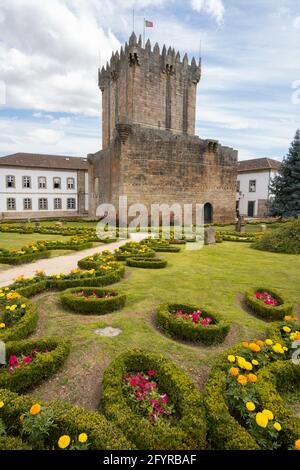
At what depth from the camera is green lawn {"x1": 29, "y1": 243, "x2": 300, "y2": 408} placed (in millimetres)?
3773

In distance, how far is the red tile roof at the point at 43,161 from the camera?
3856 centimetres

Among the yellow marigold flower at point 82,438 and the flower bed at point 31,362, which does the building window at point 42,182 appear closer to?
the flower bed at point 31,362

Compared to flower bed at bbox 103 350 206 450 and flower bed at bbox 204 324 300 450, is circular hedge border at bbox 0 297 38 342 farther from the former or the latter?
flower bed at bbox 204 324 300 450

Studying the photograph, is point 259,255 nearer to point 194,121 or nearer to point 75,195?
point 194,121

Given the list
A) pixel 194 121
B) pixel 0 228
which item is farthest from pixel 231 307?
pixel 194 121

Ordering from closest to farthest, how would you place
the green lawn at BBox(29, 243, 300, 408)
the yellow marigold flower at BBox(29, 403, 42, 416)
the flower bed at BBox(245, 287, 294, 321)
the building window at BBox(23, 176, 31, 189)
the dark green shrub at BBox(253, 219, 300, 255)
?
the yellow marigold flower at BBox(29, 403, 42, 416)
the green lawn at BBox(29, 243, 300, 408)
the flower bed at BBox(245, 287, 294, 321)
the dark green shrub at BBox(253, 219, 300, 255)
the building window at BBox(23, 176, 31, 189)

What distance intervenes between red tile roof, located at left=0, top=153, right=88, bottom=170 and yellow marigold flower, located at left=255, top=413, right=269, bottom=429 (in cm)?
4161

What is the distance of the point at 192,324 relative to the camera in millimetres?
Answer: 4727

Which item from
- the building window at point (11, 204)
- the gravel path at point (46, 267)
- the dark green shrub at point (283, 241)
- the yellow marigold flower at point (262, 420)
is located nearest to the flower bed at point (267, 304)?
the yellow marigold flower at point (262, 420)

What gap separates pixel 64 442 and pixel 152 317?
10.4ft

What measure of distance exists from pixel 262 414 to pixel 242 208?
141 ft

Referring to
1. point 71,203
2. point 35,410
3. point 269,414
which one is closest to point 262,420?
point 269,414

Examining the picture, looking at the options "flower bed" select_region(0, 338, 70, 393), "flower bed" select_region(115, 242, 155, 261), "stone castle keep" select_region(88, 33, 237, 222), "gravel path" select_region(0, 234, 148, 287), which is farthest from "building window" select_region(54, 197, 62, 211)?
"flower bed" select_region(0, 338, 70, 393)

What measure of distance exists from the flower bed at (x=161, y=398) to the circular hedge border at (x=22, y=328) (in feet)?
5.77
